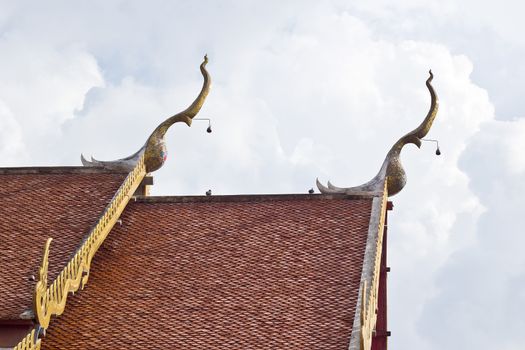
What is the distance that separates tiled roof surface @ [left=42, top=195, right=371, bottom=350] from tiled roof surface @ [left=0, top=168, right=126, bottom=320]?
2.03ft

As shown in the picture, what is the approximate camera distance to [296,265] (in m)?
26.9

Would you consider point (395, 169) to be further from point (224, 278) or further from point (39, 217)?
point (39, 217)

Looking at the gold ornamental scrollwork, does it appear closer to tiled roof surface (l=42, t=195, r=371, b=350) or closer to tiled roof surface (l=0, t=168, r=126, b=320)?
tiled roof surface (l=0, t=168, r=126, b=320)

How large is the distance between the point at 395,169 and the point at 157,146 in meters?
4.15

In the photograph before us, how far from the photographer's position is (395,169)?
1179 inches

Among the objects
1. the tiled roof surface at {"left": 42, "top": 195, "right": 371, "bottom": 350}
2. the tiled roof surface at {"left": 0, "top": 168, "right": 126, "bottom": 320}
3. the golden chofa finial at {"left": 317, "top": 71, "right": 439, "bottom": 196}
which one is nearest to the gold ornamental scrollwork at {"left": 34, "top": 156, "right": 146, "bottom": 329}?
the tiled roof surface at {"left": 0, "top": 168, "right": 126, "bottom": 320}

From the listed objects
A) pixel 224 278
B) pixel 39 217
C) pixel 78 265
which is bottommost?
pixel 78 265

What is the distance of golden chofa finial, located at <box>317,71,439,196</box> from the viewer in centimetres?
2936

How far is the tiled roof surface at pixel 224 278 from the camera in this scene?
25.0m

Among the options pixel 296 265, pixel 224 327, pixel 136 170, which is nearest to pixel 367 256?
pixel 296 265

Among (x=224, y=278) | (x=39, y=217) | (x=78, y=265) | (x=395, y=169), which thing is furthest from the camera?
Answer: (x=395, y=169)

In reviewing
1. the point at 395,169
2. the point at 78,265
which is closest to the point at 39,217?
the point at 78,265

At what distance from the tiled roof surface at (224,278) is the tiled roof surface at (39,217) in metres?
0.62

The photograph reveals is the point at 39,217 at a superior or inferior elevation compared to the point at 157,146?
inferior
